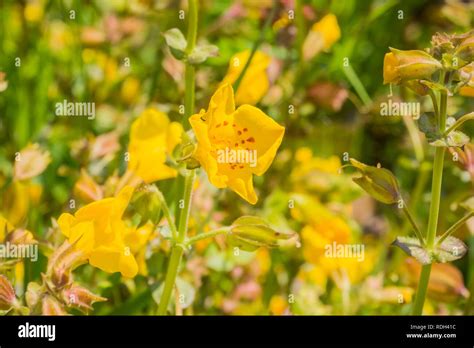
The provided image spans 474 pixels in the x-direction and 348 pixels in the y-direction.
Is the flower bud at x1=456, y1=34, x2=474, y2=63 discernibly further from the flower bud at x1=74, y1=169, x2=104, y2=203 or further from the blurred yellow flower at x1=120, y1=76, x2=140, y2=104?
the blurred yellow flower at x1=120, y1=76, x2=140, y2=104

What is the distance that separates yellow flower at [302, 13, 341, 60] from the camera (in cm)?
187

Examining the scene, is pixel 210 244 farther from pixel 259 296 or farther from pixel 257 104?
pixel 257 104

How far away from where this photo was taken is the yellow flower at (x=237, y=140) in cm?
119

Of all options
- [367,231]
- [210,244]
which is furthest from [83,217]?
[367,231]

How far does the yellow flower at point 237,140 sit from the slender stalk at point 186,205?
0.04 meters

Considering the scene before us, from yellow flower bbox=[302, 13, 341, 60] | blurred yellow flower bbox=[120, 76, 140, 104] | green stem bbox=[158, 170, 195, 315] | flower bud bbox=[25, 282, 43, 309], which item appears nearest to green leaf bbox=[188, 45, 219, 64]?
green stem bbox=[158, 170, 195, 315]

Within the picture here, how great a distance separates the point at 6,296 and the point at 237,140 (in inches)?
14.6

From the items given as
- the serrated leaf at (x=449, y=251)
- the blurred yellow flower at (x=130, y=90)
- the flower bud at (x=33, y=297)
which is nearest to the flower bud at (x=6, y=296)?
the flower bud at (x=33, y=297)

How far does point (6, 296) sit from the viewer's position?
1.18m

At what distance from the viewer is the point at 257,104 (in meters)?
1.81

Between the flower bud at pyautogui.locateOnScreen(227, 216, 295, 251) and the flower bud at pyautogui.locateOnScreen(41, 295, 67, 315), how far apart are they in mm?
244

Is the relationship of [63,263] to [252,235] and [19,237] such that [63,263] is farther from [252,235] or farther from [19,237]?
[252,235]

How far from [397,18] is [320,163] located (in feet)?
1.94

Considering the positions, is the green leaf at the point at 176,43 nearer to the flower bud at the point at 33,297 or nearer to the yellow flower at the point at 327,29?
the flower bud at the point at 33,297
